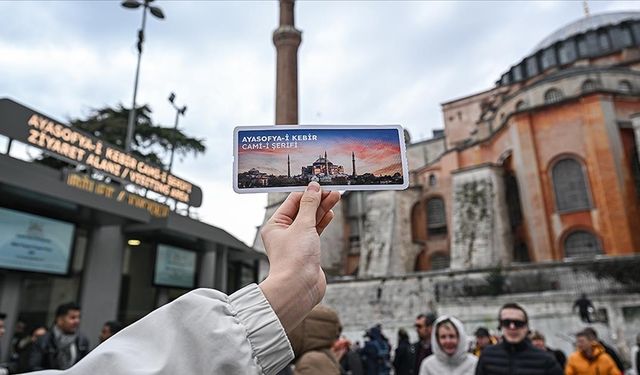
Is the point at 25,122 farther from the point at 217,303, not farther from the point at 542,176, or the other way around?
the point at 542,176

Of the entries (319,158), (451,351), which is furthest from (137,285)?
(319,158)

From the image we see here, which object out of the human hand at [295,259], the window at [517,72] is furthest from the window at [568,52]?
the human hand at [295,259]

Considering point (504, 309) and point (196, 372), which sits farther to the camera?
point (504, 309)

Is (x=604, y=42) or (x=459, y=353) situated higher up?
(x=604, y=42)

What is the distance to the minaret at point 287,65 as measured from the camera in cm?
3272

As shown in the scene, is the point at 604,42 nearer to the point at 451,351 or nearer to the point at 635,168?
the point at 635,168

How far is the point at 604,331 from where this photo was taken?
1570 cm

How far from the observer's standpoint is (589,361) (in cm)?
555

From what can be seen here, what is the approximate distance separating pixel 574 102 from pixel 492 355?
83.5 ft

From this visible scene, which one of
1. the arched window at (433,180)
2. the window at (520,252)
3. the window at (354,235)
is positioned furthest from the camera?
the window at (354,235)

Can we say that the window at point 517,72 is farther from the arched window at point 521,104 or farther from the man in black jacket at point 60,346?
the man in black jacket at point 60,346

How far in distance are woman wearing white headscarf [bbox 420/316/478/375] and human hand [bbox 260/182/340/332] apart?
11.6 ft

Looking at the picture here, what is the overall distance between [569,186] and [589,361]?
71.8 feet

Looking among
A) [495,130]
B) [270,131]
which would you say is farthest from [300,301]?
[495,130]
